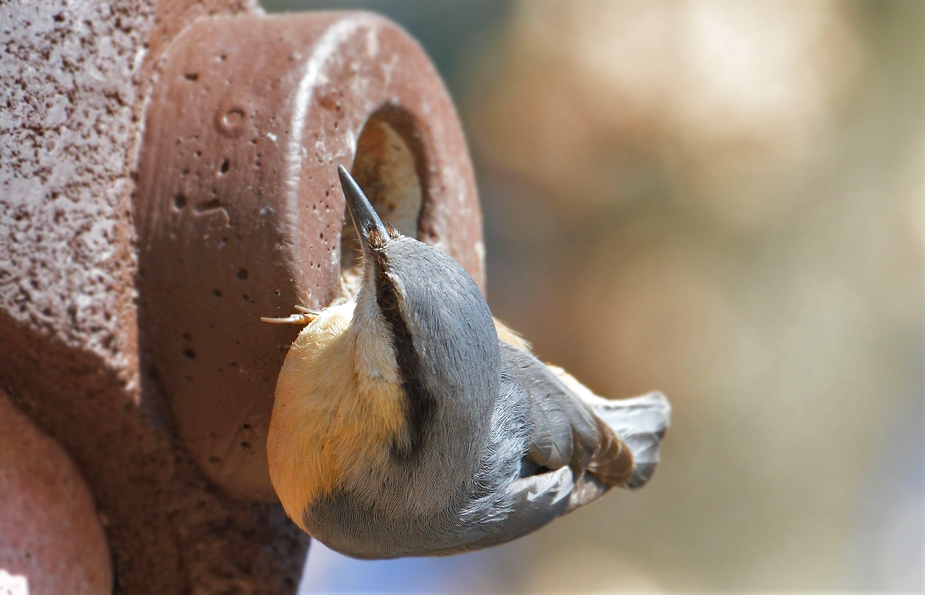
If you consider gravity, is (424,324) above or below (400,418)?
above

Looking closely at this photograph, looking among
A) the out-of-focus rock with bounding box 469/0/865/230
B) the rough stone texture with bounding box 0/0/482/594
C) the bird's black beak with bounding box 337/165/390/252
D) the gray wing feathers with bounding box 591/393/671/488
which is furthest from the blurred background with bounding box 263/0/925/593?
the bird's black beak with bounding box 337/165/390/252

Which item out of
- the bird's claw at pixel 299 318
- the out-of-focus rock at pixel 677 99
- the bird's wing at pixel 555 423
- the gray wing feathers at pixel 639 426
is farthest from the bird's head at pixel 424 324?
the out-of-focus rock at pixel 677 99

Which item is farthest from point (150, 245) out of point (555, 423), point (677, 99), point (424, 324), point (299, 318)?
point (677, 99)

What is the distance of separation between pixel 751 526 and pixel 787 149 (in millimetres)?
3274

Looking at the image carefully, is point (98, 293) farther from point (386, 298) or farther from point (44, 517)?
point (386, 298)

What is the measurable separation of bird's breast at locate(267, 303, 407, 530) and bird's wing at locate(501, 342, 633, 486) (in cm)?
33

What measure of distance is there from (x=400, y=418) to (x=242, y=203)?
57cm

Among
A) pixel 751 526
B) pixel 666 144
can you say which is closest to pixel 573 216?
pixel 666 144

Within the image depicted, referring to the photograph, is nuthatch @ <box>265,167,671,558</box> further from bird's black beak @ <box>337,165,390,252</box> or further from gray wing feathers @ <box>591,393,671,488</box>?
gray wing feathers @ <box>591,393,671,488</box>

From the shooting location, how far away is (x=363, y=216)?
185 cm

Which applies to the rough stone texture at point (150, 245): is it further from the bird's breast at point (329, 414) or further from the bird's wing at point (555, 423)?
the bird's wing at point (555, 423)

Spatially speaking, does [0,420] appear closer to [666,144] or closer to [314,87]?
[314,87]

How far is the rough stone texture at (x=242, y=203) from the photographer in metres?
1.86

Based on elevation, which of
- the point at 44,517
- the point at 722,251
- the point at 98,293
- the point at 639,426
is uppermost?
the point at 722,251
